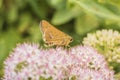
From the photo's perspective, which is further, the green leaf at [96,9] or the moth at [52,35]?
the green leaf at [96,9]

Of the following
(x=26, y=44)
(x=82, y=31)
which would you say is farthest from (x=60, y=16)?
(x=26, y=44)

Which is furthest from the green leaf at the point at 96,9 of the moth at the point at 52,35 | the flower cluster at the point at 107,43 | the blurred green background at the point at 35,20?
the blurred green background at the point at 35,20

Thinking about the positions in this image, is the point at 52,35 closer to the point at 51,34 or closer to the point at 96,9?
the point at 51,34

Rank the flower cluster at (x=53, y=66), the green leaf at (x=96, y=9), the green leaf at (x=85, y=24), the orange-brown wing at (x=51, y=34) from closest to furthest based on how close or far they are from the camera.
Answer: the flower cluster at (x=53, y=66) < the orange-brown wing at (x=51, y=34) < the green leaf at (x=96, y=9) < the green leaf at (x=85, y=24)

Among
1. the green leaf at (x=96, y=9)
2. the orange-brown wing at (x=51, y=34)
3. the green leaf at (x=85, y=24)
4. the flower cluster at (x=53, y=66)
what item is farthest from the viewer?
the green leaf at (x=85, y=24)

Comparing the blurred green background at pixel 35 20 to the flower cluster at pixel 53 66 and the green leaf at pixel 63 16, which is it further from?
the flower cluster at pixel 53 66

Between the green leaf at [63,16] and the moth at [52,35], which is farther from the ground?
the green leaf at [63,16]

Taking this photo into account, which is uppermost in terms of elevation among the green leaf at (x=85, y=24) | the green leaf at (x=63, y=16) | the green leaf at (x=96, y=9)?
the green leaf at (x=63, y=16)

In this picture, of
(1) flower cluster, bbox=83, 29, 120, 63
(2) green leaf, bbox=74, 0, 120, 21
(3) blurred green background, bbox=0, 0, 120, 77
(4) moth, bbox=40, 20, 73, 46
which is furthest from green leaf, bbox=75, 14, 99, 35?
(4) moth, bbox=40, 20, 73, 46
